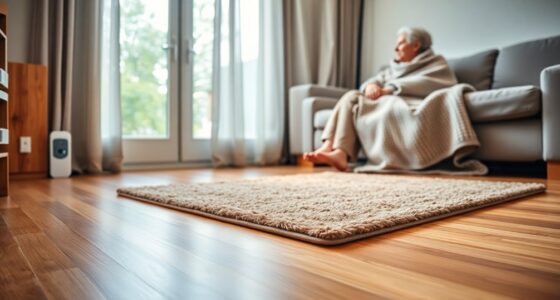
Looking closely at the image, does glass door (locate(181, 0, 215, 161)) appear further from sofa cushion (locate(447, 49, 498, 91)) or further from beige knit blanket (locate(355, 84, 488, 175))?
sofa cushion (locate(447, 49, 498, 91))

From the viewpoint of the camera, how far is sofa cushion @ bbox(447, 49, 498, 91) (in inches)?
93.7

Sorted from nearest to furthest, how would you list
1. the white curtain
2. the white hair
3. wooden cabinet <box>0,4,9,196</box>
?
wooden cabinet <box>0,4,9,196</box> → the white hair → the white curtain

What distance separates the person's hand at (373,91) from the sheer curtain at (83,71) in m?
1.40

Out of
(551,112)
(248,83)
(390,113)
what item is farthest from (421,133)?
(248,83)

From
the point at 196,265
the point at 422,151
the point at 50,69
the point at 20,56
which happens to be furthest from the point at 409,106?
the point at 20,56

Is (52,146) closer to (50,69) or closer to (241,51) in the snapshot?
(50,69)

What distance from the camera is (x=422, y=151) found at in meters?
1.92

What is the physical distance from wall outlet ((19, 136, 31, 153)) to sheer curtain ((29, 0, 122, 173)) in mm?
186

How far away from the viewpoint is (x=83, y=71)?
213 centimetres

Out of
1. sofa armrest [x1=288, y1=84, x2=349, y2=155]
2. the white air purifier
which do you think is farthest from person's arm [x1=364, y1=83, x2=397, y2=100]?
the white air purifier

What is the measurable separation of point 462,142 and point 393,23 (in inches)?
71.1

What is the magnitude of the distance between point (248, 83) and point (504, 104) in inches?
68.1

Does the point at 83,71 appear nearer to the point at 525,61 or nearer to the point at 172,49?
the point at 172,49

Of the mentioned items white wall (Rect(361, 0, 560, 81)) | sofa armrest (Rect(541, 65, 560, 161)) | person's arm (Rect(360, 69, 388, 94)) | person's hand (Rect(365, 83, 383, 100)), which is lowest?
sofa armrest (Rect(541, 65, 560, 161))
